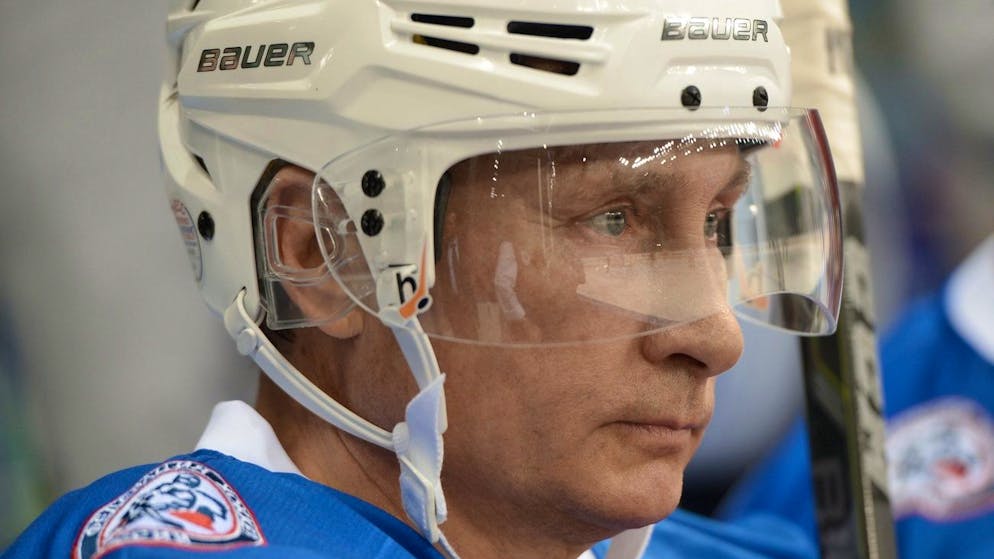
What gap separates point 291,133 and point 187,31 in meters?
0.20

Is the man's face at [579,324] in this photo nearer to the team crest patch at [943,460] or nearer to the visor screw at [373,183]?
the visor screw at [373,183]

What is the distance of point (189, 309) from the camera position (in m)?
2.19

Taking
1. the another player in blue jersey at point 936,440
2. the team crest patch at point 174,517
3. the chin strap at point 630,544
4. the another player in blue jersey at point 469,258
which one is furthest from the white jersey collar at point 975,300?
the team crest patch at point 174,517

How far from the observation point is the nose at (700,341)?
3.94 feet

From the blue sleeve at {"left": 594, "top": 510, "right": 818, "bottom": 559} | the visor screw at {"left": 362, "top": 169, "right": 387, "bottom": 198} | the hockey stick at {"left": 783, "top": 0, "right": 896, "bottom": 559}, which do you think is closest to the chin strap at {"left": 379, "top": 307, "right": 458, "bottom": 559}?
the visor screw at {"left": 362, "top": 169, "right": 387, "bottom": 198}

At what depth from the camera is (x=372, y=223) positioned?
119 cm

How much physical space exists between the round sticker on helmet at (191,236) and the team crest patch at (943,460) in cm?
150

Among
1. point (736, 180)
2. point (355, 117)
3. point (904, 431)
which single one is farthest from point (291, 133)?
point (904, 431)

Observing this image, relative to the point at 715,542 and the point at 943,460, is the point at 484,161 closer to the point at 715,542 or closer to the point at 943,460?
the point at 715,542

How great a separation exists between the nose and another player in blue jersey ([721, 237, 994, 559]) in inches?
44.0

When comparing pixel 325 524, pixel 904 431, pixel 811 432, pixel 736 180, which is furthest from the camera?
pixel 904 431

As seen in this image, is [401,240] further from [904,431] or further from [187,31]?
[904,431]

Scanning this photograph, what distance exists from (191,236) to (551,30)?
41 cm

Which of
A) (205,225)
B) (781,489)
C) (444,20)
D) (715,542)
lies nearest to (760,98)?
(444,20)
